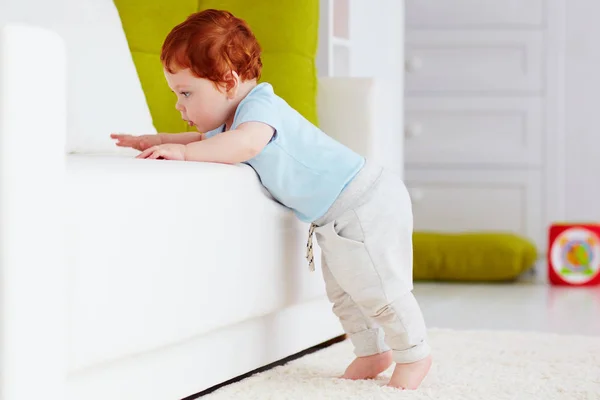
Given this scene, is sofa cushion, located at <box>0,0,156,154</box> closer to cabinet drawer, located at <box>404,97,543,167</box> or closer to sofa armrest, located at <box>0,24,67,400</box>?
sofa armrest, located at <box>0,24,67,400</box>

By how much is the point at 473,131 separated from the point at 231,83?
7.18 feet

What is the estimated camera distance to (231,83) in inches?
52.3

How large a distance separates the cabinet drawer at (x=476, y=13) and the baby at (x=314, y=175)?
2149 millimetres

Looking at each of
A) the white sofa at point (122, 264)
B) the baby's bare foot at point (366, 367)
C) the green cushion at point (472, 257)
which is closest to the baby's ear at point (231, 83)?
the white sofa at point (122, 264)

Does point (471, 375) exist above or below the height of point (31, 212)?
below

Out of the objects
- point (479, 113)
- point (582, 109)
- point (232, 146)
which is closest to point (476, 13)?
point (479, 113)

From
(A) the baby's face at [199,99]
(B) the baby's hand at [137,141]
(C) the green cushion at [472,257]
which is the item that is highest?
(A) the baby's face at [199,99]

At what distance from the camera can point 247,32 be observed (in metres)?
1.36

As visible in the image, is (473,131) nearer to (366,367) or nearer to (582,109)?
(582,109)


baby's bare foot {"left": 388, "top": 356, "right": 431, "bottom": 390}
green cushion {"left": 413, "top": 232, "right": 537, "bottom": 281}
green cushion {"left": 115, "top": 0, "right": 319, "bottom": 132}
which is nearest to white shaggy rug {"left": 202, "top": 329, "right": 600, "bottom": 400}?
baby's bare foot {"left": 388, "top": 356, "right": 431, "bottom": 390}

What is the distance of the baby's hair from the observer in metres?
1.29

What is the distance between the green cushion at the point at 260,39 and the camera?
189 centimetres

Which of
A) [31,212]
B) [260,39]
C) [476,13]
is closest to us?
[31,212]

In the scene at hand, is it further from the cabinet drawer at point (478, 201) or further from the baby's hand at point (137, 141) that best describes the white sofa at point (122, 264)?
the cabinet drawer at point (478, 201)
